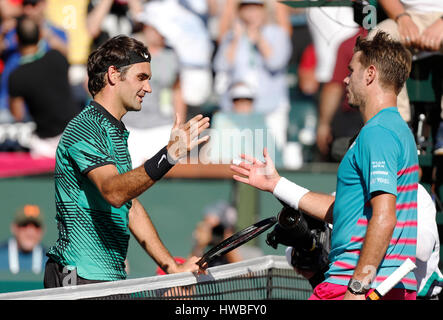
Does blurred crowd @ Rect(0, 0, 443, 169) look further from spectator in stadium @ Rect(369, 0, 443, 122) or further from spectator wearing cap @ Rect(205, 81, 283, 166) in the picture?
spectator in stadium @ Rect(369, 0, 443, 122)

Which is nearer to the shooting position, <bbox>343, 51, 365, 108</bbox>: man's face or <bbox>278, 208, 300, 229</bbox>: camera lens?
<bbox>343, 51, 365, 108</bbox>: man's face

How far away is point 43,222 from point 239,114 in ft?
7.44

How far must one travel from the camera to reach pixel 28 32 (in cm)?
912

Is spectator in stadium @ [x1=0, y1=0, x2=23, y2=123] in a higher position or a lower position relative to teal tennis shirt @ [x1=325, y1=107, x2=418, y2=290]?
higher

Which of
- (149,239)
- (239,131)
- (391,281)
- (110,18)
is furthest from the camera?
(110,18)

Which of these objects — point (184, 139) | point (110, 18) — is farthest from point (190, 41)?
point (184, 139)

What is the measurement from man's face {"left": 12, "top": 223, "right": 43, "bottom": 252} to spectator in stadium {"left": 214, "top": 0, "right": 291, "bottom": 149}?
2.28 meters

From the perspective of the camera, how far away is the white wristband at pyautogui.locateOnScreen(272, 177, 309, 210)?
413 centimetres

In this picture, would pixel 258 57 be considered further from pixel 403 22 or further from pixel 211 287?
pixel 211 287

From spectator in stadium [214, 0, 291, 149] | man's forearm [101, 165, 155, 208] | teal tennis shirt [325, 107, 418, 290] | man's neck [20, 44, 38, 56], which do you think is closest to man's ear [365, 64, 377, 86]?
teal tennis shirt [325, 107, 418, 290]

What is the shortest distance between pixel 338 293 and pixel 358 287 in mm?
264
